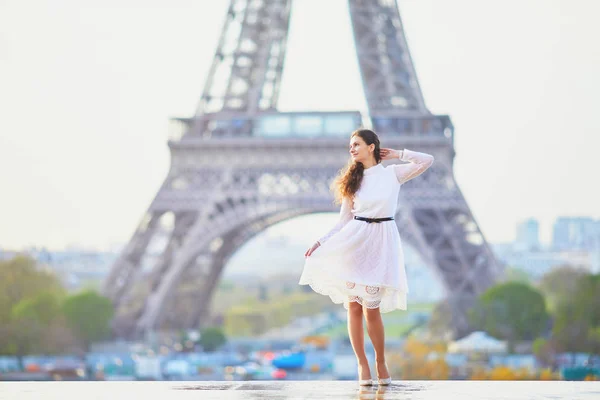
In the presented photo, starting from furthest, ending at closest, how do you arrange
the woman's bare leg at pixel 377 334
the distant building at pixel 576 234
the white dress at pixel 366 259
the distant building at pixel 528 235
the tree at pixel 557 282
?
the distant building at pixel 528 235
the distant building at pixel 576 234
the tree at pixel 557 282
the woman's bare leg at pixel 377 334
the white dress at pixel 366 259

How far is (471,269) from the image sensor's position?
33.7m

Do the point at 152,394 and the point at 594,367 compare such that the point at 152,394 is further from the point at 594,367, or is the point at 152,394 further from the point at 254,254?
the point at 254,254

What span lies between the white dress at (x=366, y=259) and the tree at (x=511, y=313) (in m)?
25.8

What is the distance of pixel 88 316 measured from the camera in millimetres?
36438

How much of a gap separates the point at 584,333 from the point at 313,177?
27.1ft

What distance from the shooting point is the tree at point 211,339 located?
41875 mm

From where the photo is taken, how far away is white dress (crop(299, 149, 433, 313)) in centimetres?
849

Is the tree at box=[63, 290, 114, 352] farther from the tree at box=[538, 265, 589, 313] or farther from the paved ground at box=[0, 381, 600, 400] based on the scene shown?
the paved ground at box=[0, 381, 600, 400]

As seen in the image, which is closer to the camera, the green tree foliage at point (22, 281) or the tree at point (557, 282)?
the green tree foliage at point (22, 281)

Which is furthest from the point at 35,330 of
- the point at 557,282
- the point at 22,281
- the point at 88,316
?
the point at 557,282

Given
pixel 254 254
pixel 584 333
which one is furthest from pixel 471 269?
pixel 254 254

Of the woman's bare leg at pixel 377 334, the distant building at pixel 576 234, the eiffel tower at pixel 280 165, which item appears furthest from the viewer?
the distant building at pixel 576 234

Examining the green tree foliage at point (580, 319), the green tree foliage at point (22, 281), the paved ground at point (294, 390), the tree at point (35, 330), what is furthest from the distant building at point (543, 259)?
the paved ground at point (294, 390)

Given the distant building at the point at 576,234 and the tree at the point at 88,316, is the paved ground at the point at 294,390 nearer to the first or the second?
the tree at the point at 88,316
